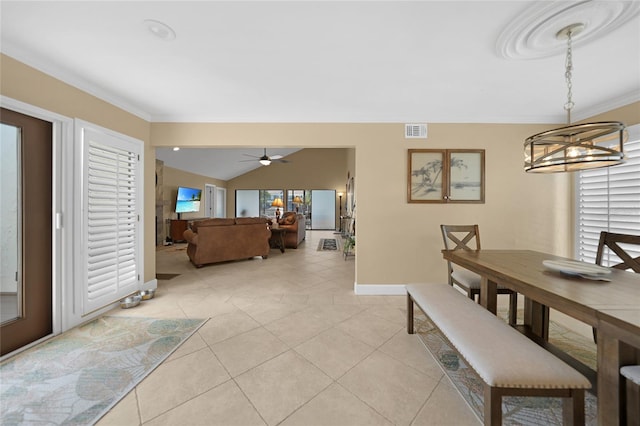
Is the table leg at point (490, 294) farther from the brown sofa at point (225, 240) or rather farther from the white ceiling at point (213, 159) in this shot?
the white ceiling at point (213, 159)

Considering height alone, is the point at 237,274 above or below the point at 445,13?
below

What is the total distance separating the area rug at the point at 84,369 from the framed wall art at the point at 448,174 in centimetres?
306

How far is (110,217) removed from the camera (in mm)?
2613

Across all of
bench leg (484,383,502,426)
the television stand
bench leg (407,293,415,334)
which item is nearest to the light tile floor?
bench leg (407,293,415,334)

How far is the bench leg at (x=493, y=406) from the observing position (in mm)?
1064

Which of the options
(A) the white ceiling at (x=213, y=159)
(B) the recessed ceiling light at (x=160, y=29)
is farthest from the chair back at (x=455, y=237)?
(A) the white ceiling at (x=213, y=159)

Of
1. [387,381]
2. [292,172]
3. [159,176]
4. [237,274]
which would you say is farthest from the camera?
[292,172]

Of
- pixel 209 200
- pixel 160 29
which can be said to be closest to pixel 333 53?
pixel 160 29

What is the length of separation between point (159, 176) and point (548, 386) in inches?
316

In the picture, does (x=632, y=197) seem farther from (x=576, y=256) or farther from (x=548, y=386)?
(x=548, y=386)

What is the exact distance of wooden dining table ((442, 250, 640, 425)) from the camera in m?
0.99

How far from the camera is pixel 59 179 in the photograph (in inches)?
84.3

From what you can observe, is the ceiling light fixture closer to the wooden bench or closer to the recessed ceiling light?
the wooden bench

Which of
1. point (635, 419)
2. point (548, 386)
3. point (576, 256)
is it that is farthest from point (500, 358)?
point (576, 256)
